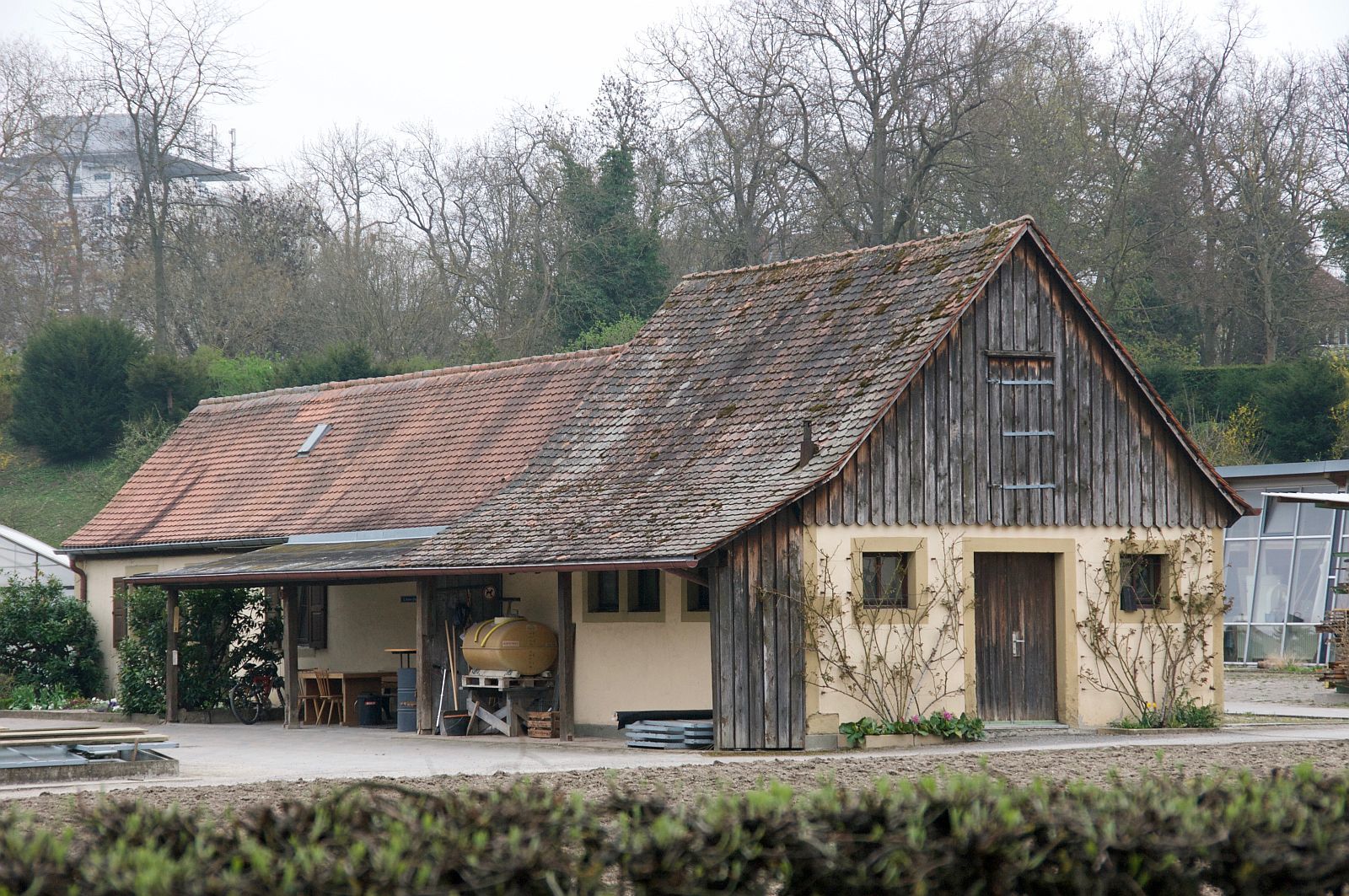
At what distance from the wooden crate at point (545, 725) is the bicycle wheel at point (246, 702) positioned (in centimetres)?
598

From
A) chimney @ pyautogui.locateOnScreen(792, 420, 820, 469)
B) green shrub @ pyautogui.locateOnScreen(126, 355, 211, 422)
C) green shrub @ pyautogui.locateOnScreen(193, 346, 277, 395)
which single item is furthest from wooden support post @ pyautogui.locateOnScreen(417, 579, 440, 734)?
green shrub @ pyautogui.locateOnScreen(126, 355, 211, 422)

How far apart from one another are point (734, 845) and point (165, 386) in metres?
41.3

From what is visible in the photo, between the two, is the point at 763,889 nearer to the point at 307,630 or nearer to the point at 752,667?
the point at 752,667

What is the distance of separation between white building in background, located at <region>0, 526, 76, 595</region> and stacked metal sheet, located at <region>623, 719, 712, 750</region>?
1694 centimetres

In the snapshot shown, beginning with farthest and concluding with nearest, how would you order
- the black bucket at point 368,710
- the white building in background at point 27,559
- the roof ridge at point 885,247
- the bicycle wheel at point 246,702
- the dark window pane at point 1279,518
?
the dark window pane at point 1279,518, the white building in background at point 27,559, the bicycle wheel at point 246,702, the black bucket at point 368,710, the roof ridge at point 885,247

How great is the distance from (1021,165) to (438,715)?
24664 millimetres

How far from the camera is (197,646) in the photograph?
24828 mm

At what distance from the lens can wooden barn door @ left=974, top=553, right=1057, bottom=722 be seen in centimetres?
1941

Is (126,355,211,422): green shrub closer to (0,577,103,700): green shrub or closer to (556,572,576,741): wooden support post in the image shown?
(0,577,103,700): green shrub

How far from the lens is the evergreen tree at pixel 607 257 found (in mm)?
44625

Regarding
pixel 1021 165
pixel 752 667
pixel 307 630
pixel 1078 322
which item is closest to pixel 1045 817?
pixel 752 667

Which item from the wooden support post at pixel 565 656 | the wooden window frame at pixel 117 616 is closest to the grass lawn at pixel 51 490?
the wooden window frame at pixel 117 616

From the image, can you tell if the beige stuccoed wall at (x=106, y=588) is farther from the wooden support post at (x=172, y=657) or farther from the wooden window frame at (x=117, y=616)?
the wooden support post at (x=172, y=657)

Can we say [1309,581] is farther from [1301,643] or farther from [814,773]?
[814,773]
